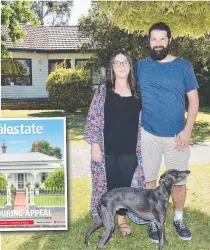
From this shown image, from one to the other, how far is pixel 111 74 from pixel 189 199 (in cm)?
287

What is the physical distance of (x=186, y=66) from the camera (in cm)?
382

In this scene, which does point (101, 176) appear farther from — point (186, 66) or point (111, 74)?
point (186, 66)

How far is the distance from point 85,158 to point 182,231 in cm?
498

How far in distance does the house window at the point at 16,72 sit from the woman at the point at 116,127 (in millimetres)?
17948

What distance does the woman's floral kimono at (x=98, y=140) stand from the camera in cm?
373

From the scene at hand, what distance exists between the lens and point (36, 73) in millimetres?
21969

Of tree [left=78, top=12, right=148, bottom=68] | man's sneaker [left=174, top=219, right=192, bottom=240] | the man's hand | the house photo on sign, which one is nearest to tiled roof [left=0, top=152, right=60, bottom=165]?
the house photo on sign

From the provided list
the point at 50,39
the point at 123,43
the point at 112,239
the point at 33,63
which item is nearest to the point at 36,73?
the point at 33,63

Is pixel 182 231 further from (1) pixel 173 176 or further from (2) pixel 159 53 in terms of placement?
(2) pixel 159 53

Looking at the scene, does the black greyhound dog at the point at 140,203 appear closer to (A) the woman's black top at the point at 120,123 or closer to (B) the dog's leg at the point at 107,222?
(B) the dog's leg at the point at 107,222

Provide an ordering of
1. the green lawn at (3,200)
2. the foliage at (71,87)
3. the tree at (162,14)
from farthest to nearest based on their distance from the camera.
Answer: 1. the foliage at (71,87)
2. the tree at (162,14)
3. the green lawn at (3,200)

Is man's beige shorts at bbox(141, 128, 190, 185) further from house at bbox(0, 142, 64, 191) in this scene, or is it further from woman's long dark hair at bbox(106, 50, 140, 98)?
house at bbox(0, 142, 64, 191)

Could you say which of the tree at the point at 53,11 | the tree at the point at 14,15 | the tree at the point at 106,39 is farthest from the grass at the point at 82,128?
the tree at the point at 53,11

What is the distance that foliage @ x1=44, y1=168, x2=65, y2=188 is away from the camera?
3.82 m
